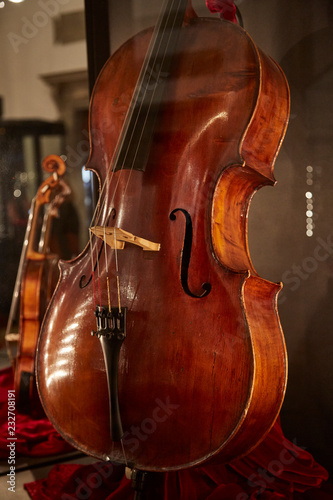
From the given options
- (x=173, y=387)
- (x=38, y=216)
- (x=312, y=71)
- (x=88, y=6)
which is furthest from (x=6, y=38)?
(x=173, y=387)

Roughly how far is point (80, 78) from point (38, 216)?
70 centimetres

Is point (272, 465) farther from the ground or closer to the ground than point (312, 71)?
closer to the ground

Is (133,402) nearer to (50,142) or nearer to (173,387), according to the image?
(173,387)

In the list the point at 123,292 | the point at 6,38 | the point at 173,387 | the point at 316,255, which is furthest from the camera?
the point at 6,38

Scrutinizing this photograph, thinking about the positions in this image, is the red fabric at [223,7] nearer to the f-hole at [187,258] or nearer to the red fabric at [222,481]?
the f-hole at [187,258]

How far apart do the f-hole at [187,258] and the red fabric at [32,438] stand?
1.04m

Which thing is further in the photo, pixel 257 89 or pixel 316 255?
pixel 316 255

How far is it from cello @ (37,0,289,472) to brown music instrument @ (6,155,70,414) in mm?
614

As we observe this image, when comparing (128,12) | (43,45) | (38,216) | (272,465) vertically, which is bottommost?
(272,465)

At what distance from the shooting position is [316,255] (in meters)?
1.68

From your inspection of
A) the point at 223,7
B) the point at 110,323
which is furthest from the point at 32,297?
the point at 223,7

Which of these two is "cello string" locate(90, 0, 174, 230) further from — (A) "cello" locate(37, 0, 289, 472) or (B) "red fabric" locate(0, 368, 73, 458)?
(B) "red fabric" locate(0, 368, 73, 458)

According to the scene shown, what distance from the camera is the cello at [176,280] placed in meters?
1.15

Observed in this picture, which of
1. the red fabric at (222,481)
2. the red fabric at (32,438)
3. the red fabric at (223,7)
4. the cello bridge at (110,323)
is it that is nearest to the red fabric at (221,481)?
the red fabric at (222,481)
